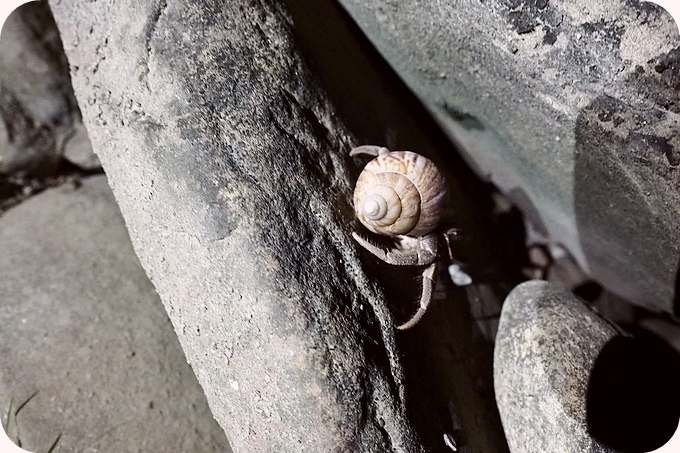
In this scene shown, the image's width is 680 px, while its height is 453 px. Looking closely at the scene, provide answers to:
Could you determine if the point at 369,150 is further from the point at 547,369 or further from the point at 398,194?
the point at 547,369

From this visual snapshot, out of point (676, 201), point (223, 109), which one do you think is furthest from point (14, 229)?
point (676, 201)

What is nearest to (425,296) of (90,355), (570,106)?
(570,106)

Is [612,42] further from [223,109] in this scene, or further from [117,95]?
[117,95]

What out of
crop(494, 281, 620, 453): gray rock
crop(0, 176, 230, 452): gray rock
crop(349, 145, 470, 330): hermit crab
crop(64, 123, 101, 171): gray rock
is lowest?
crop(0, 176, 230, 452): gray rock

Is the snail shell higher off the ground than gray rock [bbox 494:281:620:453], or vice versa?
the snail shell

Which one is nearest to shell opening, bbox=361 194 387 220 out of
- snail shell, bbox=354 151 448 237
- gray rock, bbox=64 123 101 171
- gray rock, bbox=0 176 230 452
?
snail shell, bbox=354 151 448 237

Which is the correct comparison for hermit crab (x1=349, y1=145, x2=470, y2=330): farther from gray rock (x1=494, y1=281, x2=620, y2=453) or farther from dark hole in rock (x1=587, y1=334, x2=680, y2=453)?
dark hole in rock (x1=587, y1=334, x2=680, y2=453)

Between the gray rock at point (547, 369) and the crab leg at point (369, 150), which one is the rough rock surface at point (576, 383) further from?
the crab leg at point (369, 150)

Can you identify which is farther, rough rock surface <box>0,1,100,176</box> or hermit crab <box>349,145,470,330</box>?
rough rock surface <box>0,1,100,176</box>
